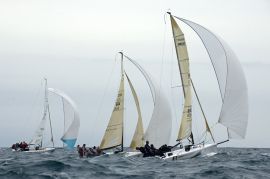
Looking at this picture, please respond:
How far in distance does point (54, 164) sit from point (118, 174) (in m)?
3.76

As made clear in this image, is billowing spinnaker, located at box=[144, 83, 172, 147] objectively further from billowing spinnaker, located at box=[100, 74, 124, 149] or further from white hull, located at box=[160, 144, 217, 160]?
white hull, located at box=[160, 144, 217, 160]

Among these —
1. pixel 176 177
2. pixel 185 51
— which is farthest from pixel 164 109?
pixel 176 177

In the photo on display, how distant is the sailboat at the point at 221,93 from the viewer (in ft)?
111

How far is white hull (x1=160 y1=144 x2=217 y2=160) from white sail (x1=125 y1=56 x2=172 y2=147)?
469cm

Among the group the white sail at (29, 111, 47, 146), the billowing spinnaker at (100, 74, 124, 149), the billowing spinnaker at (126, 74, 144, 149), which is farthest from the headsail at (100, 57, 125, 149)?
the white sail at (29, 111, 47, 146)

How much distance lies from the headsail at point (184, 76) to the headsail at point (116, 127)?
26.5 feet

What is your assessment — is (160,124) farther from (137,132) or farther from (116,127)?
(116,127)

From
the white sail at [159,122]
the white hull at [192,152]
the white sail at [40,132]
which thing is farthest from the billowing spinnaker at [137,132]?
the white sail at [40,132]

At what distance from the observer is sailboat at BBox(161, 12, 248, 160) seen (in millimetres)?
33750

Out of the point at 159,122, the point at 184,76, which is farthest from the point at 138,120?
the point at 184,76

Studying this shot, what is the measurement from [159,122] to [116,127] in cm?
473

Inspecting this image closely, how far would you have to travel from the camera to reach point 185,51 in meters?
36.8

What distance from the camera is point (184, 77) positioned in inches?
1444

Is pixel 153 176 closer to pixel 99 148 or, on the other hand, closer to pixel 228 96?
pixel 228 96
